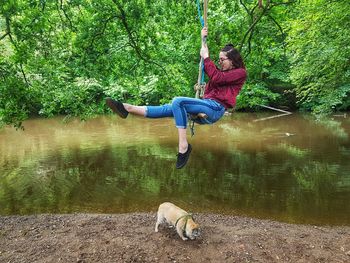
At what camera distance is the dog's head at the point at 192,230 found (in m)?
7.68

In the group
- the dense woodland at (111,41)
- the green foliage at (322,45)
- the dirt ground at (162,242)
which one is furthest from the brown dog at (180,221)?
the green foliage at (322,45)

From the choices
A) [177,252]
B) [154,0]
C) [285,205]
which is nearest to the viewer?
[177,252]

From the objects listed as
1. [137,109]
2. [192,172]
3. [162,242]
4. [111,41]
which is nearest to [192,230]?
[162,242]

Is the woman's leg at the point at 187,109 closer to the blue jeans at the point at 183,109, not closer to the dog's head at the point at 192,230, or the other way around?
the blue jeans at the point at 183,109

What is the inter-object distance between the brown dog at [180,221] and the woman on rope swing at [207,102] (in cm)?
278

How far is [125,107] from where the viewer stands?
510 cm

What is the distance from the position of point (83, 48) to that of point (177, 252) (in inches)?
221

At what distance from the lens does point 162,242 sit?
Answer: 7.99 metres

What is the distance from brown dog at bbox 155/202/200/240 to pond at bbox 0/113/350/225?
9.08 feet

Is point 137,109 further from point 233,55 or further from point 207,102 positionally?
point 233,55

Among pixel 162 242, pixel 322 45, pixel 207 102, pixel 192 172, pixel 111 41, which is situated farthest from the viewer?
pixel 192 172

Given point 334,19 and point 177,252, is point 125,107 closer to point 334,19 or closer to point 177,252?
point 177,252

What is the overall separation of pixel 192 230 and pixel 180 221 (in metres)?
0.38

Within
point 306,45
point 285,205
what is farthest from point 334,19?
point 285,205
